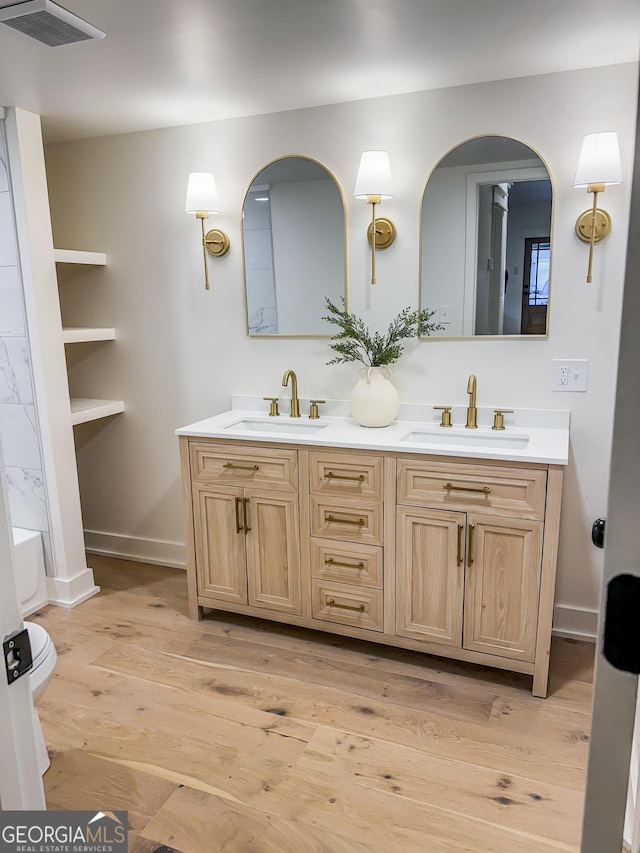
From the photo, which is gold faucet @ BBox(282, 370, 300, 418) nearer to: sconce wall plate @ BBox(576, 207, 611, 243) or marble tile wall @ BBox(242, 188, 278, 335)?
marble tile wall @ BBox(242, 188, 278, 335)

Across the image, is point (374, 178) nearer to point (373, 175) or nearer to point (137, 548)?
point (373, 175)

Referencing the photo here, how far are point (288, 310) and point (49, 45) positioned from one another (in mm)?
1401

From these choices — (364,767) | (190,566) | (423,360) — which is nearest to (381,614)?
(364,767)

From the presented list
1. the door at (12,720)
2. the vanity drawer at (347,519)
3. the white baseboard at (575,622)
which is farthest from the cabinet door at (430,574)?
the door at (12,720)

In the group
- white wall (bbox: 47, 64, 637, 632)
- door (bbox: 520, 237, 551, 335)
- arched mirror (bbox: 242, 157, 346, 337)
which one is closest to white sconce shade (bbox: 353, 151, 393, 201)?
white wall (bbox: 47, 64, 637, 632)

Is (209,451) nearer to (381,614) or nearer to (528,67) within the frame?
(381,614)

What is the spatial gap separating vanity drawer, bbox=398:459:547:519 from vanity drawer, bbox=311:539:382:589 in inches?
11.0

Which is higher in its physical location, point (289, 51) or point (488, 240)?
point (289, 51)

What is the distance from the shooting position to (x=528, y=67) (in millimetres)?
2361

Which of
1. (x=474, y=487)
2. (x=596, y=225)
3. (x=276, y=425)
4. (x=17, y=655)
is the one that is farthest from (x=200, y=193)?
(x=17, y=655)

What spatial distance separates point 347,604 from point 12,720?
1.88 meters

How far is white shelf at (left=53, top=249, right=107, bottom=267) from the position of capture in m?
3.06

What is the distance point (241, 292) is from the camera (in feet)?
10.3

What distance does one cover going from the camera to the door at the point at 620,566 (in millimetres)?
650
